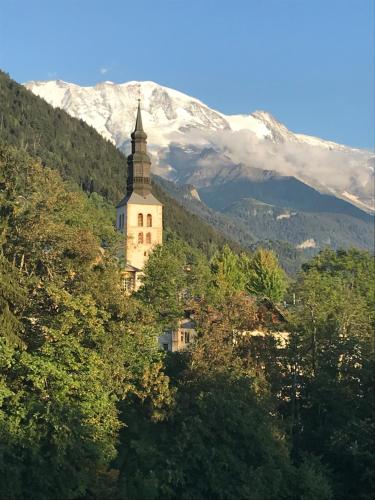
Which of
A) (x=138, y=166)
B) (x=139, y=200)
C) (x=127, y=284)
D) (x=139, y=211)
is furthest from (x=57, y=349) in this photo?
(x=138, y=166)

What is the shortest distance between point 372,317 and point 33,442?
1587 inches

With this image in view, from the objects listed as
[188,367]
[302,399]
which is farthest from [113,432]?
[302,399]

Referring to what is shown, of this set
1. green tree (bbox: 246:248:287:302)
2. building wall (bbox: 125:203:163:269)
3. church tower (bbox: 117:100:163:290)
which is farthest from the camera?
church tower (bbox: 117:100:163:290)

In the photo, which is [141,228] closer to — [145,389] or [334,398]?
[145,389]

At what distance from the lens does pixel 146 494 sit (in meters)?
35.7

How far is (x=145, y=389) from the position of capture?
42.4 metres

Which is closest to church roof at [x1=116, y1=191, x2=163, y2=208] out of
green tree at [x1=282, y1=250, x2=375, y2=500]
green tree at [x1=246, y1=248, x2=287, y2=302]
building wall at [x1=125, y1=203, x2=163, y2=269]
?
building wall at [x1=125, y1=203, x2=163, y2=269]

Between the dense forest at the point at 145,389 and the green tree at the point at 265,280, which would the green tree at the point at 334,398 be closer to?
the dense forest at the point at 145,389

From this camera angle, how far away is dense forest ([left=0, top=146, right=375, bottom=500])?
3675 cm

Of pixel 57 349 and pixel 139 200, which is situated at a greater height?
pixel 139 200

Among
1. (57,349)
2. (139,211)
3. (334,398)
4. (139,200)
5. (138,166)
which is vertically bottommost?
(334,398)

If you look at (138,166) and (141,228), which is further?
(138,166)

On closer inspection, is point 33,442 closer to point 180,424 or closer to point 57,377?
point 57,377

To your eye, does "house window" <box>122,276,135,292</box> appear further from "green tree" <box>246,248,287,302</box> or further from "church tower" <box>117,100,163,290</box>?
"church tower" <box>117,100,163,290</box>
